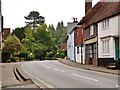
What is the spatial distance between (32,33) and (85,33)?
2132 inches

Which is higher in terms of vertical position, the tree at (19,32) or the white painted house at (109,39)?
the tree at (19,32)

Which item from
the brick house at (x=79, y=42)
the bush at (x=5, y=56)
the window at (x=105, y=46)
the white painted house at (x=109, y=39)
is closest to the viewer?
the white painted house at (x=109, y=39)

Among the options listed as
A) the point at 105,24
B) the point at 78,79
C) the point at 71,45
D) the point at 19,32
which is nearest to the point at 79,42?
the point at 71,45

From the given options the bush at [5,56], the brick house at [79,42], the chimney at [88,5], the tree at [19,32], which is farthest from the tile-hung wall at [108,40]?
the tree at [19,32]

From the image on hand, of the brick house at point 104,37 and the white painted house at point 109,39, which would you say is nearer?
the white painted house at point 109,39

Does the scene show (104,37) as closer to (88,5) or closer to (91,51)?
(91,51)

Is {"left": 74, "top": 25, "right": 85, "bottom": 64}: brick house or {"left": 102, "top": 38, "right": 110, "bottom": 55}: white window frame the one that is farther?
{"left": 74, "top": 25, "right": 85, "bottom": 64}: brick house

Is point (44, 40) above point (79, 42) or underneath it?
above

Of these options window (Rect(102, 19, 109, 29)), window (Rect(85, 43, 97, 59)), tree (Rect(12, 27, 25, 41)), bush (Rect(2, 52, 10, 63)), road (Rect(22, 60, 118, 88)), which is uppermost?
tree (Rect(12, 27, 25, 41))

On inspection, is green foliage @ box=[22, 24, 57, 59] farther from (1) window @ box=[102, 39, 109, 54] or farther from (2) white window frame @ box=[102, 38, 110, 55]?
(1) window @ box=[102, 39, 109, 54]

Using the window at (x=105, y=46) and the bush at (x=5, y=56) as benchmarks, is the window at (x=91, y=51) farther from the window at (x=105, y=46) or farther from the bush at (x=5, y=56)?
the bush at (x=5, y=56)

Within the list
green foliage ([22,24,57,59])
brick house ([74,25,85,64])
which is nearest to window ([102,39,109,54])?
brick house ([74,25,85,64])

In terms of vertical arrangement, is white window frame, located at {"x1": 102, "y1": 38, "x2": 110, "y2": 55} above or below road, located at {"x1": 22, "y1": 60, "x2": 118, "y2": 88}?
above

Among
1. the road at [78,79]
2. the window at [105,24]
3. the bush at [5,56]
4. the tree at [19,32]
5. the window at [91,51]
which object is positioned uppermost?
the tree at [19,32]
